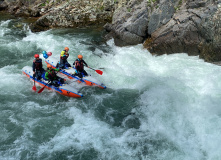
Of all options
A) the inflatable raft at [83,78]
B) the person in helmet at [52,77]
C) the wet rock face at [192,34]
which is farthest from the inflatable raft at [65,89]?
the wet rock face at [192,34]

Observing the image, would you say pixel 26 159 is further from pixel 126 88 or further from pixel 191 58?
pixel 191 58

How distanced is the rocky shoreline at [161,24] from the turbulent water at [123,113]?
0.67 meters

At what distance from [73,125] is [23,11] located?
16.9 metres

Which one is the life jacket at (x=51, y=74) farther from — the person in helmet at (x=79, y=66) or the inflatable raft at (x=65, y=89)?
the person in helmet at (x=79, y=66)

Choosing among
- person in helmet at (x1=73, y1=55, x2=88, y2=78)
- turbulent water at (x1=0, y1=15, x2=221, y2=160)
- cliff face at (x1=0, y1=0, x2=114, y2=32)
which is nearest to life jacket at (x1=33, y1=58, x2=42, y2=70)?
turbulent water at (x1=0, y1=15, x2=221, y2=160)

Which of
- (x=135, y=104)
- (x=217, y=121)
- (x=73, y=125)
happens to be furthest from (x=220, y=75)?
(x=73, y=125)

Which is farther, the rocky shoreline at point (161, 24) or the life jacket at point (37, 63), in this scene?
the rocky shoreline at point (161, 24)

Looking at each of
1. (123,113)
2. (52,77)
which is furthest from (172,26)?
(52,77)

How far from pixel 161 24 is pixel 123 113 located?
275 inches

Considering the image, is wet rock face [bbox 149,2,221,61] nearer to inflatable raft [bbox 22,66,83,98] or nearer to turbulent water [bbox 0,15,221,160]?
turbulent water [bbox 0,15,221,160]

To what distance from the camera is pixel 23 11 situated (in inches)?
825

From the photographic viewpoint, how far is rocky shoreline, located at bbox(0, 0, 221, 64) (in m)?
11.5

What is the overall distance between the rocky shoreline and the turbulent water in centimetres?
67

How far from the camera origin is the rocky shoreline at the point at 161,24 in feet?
37.6
